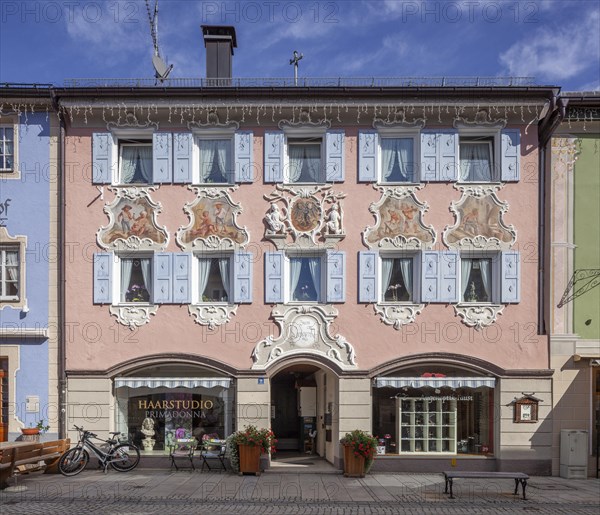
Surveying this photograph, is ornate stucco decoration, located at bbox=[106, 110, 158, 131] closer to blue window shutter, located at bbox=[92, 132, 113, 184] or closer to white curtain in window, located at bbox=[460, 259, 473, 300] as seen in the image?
blue window shutter, located at bbox=[92, 132, 113, 184]

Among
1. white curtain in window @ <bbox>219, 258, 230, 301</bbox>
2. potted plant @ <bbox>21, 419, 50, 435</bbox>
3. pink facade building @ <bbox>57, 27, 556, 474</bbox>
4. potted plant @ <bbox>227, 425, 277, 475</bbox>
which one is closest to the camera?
potted plant @ <bbox>227, 425, 277, 475</bbox>

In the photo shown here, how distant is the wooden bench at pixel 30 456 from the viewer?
41.9 feet

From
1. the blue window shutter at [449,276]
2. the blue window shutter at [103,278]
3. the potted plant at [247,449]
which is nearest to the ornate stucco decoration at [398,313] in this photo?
the blue window shutter at [449,276]

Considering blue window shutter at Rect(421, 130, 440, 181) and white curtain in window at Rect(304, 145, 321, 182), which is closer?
blue window shutter at Rect(421, 130, 440, 181)

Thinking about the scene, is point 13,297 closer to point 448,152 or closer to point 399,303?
point 399,303

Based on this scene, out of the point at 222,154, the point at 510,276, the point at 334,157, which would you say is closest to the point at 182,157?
the point at 222,154

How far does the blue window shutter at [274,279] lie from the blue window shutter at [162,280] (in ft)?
7.62

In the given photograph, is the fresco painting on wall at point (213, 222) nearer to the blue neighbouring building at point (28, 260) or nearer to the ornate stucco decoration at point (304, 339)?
the ornate stucco decoration at point (304, 339)

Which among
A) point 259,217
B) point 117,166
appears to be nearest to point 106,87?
point 117,166

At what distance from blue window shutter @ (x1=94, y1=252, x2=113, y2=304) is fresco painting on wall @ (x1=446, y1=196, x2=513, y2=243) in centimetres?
823

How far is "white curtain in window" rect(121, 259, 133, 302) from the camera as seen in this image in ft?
52.5

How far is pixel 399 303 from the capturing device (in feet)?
51.4

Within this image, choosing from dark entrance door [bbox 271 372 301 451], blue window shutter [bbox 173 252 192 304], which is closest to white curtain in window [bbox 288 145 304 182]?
blue window shutter [bbox 173 252 192 304]

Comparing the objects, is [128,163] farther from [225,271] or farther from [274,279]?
[274,279]
